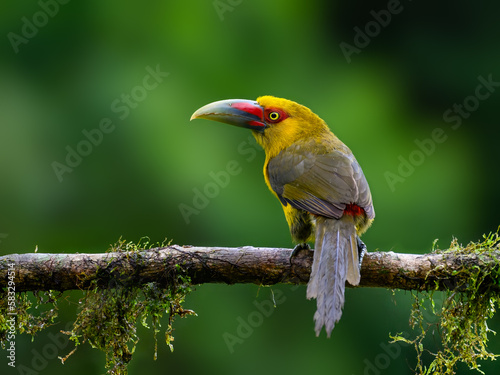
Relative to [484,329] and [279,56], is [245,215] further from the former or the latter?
[484,329]

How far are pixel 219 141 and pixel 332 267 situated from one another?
2.59 m

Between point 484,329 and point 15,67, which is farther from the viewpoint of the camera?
point 15,67

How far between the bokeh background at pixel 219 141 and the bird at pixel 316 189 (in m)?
1.13

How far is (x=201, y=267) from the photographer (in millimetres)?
2912

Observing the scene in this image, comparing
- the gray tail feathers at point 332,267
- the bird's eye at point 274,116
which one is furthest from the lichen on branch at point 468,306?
the bird's eye at point 274,116

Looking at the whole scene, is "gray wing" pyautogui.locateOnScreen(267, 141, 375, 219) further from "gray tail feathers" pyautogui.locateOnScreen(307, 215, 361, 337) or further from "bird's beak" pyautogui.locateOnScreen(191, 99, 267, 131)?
"bird's beak" pyautogui.locateOnScreen(191, 99, 267, 131)

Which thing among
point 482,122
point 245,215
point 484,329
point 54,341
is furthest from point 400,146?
point 54,341

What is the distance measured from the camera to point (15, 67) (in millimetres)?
5641

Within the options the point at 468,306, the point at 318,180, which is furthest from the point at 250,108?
the point at 468,306

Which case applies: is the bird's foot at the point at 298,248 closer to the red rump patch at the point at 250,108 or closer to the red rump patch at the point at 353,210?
the red rump patch at the point at 353,210

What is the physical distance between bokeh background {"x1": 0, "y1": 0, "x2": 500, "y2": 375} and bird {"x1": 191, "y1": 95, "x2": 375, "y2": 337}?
1.13 m

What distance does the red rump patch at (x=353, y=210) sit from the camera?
10.7 feet

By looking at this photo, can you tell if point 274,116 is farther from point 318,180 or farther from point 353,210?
point 353,210

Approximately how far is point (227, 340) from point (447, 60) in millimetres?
3471
